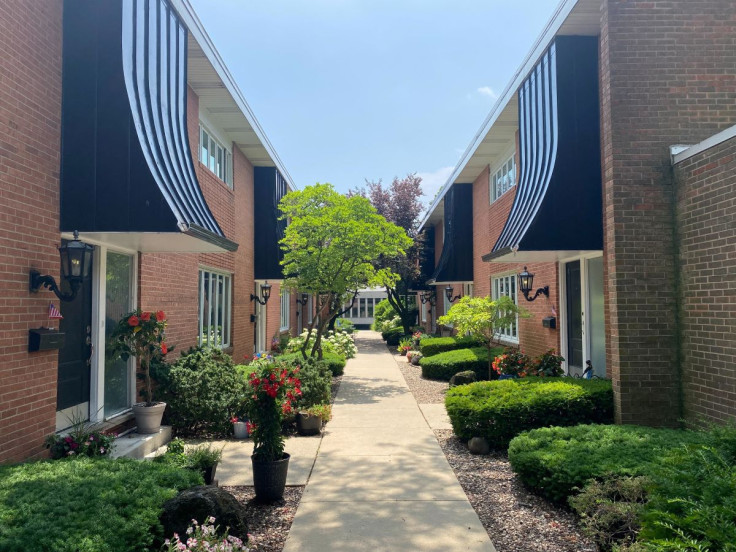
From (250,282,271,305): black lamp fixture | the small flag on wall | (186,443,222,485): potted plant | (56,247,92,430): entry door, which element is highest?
(250,282,271,305): black lamp fixture

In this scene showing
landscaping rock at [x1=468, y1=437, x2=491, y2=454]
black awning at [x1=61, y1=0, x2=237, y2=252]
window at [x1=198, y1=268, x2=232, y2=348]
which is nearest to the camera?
black awning at [x1=61, y1=0, x2=237, y2=252]

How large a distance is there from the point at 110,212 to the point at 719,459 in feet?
19.1

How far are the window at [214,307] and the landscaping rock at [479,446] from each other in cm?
603

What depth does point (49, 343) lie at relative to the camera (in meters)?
5.24

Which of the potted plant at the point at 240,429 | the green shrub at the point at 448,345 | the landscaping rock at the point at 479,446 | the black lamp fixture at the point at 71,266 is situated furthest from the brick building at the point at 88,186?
the green shrub at the point at 448,345

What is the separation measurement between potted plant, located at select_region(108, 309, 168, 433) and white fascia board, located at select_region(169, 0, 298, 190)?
14.3 ft

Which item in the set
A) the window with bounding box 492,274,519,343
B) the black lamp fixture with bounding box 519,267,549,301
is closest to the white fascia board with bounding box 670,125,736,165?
the black lamp fixture with bounding box 519,267,549,301

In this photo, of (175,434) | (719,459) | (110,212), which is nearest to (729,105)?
(719,459)

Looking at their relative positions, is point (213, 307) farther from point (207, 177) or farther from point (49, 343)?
point (49, 343)

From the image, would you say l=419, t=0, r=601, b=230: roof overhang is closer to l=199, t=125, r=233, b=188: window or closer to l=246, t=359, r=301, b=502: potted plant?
l=199, t=125, r=233, b=188: window

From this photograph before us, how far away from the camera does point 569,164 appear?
25.8ft

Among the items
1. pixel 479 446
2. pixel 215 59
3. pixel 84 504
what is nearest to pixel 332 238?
pixel 215 59

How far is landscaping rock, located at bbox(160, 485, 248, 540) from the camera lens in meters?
3.72

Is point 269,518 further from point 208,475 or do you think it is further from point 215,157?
point 215,157
